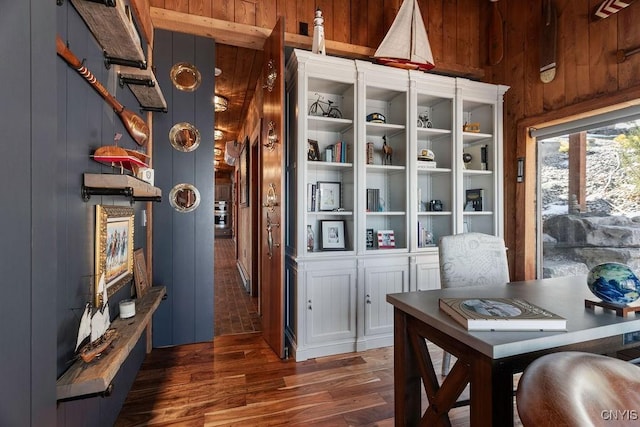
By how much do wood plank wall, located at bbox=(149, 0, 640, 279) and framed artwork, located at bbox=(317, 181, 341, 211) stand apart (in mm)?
1400

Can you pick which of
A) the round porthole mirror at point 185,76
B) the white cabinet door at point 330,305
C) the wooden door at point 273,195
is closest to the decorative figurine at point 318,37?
the wooden door at point 273,195

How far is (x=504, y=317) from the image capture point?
1.06 metres

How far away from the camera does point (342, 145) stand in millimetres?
2816

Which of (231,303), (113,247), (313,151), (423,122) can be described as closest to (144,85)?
(113,247)

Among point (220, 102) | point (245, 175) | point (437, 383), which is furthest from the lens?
point (245, 175)

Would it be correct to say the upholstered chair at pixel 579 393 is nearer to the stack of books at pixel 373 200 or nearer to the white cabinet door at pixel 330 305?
the white cabinet door at pixel 330 305

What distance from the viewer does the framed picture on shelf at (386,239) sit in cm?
299

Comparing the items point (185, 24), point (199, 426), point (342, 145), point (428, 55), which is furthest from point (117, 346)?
point (428, 55)

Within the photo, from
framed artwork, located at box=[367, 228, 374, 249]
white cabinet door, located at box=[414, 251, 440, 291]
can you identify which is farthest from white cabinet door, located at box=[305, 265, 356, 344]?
white cabinet door, located at box=[414, 251, 440, 291]

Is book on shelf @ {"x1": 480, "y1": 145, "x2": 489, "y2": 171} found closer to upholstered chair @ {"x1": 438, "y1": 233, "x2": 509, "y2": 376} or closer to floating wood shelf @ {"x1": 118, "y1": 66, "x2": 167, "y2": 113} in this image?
upholstered chair @ {"x1": 438, "y1": 233, "x2": 509, "y2": 376}

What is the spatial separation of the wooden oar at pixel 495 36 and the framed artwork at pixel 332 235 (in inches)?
94.4

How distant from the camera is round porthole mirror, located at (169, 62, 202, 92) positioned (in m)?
2.77

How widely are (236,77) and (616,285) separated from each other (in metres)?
4.21

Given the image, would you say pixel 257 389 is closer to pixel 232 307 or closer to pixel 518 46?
pixel 232 307
